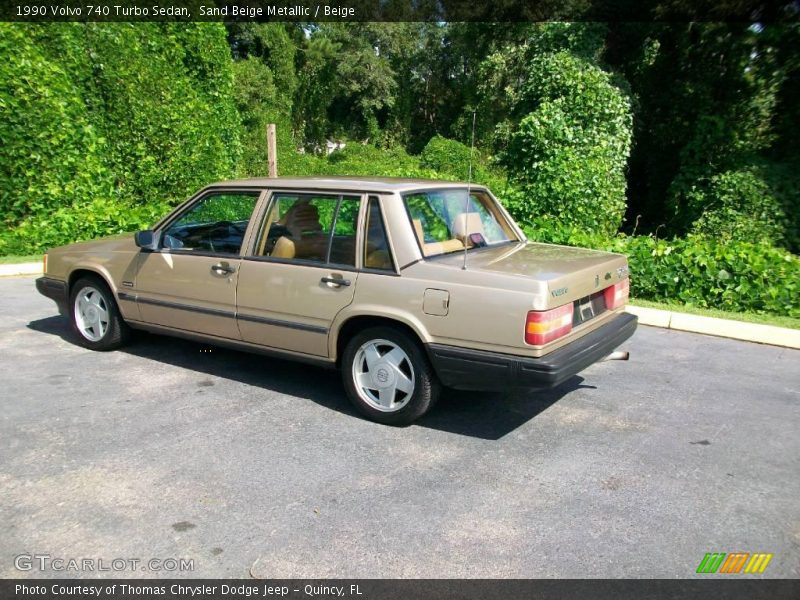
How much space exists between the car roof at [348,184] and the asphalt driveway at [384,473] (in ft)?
5.31

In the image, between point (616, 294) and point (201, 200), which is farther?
point (201, 200)

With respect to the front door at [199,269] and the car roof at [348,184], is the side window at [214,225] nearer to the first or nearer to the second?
Answer: the front door at [199,269]

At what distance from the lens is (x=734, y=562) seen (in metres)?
3.00

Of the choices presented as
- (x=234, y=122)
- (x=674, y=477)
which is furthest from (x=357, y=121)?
(x=674, y=477)

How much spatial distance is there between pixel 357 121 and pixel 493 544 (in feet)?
147

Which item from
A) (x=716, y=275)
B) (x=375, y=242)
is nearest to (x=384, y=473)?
(x=375, y=242)

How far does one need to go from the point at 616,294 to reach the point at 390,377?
1.88 meters

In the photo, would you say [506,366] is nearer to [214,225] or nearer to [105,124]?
[214,225]

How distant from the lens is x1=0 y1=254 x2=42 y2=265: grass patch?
407 inches

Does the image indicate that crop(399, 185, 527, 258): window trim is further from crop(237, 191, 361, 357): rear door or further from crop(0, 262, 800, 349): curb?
crop(0, 262, 800, 349): curb

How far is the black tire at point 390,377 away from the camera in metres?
4.31

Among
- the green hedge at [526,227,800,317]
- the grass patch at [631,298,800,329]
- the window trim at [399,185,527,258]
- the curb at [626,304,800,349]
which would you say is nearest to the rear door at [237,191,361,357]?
the window trim at [399,185,527,258]

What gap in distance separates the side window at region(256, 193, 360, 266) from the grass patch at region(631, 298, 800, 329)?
479 cm

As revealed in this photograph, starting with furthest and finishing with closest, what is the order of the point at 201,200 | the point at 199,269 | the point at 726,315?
1. the point at 726,315
2. the point at 201,200
3. the point at 199,269
